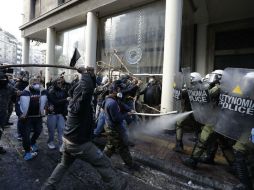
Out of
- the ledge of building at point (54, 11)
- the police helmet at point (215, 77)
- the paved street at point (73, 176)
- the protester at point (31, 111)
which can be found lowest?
the paved street at point (73, 176)

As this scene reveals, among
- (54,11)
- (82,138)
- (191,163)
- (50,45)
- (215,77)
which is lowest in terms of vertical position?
(191,163)

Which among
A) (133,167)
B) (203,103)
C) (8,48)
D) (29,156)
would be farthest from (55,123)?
(8,48)

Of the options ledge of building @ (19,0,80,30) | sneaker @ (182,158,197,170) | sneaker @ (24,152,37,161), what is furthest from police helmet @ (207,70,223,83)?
ledge of building @ (19,0,80,30)

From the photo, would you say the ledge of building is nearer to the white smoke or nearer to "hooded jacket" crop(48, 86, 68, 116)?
the white smoke

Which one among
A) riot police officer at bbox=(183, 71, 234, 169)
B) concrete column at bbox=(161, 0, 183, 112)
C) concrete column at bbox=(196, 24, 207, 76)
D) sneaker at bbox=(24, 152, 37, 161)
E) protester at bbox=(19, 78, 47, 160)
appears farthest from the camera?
concrete column at bbox=(196, 24, 207, 76)

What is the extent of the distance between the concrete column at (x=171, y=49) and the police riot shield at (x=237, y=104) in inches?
148

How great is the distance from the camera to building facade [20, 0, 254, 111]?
26.8ft

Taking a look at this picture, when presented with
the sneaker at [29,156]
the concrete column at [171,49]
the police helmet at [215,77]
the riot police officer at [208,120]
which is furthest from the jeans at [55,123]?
the police helmet at [215,77]

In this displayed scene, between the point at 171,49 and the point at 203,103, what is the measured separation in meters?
3.47

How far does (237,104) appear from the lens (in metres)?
3.93

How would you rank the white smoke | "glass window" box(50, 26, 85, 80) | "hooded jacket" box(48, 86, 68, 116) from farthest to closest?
"glass window" box(50, 26, 85, 80)
the white smoke
"hooded jacket" box(48, 86, 68, 116)

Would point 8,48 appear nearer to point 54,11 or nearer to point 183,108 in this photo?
point 54,11

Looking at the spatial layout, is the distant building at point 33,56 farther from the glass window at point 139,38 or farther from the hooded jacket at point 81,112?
the hooded jacket at point 81,112

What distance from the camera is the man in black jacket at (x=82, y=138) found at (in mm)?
3516
